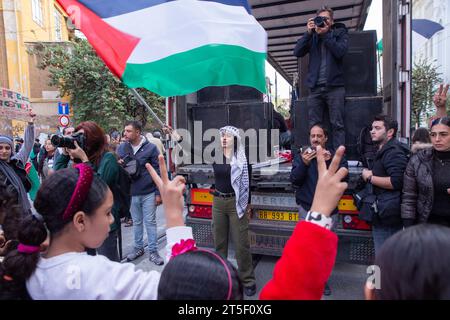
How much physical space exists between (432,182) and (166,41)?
2.28 m

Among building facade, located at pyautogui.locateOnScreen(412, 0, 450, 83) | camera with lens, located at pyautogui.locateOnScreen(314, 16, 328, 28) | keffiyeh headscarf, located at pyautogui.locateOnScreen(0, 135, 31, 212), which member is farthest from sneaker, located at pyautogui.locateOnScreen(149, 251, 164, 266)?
building facade, located at pyautogui.locateOnScreen(412, 0, 450, 83)

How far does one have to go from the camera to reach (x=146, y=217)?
178 inches

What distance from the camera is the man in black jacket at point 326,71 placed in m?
3.97

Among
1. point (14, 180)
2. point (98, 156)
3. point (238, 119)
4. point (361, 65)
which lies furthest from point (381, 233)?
point (14, 180)

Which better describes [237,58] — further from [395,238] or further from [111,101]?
[111,101]

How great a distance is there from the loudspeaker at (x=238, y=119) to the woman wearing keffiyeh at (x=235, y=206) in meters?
1.54

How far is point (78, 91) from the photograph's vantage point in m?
16.0

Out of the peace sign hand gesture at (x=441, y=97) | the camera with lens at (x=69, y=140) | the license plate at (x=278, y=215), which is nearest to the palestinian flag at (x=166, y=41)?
the camera with lens at (x=69, y=140)

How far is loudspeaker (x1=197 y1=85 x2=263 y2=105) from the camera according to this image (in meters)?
5.28

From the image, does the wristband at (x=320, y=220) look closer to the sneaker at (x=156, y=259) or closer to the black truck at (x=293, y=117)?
the black truck at (x=293, y=117)

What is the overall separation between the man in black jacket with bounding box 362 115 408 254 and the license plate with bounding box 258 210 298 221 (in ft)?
2.67

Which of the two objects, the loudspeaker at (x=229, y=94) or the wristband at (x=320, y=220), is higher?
the loudspeaker at (x=229, y=94)

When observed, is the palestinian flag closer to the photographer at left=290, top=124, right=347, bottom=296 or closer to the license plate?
the photographer at left=290, top=124, right=347, bottom=296
